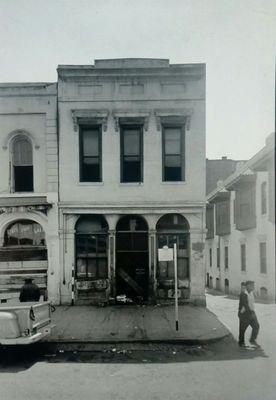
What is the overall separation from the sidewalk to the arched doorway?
0.84 metres

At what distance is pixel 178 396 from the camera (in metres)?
6.87

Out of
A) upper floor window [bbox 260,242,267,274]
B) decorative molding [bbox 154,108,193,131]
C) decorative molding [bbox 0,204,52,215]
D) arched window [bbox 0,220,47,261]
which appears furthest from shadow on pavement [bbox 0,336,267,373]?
decorative molding [bbox 154,108,193,131]

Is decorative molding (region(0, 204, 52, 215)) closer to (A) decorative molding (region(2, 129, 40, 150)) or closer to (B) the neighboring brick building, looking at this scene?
(A) decorative molding (region(2, 129, 40, 150))

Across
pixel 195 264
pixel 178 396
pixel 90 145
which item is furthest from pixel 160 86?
pixel 178 396

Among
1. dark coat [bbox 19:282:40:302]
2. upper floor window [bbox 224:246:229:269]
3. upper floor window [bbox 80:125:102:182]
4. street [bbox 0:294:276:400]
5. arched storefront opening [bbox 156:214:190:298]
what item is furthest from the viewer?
upper floor window [bbox 80:125:102:182]

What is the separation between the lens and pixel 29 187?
54.1 ft

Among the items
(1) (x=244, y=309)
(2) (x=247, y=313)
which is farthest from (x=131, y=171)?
(2) (x=247, y=313)

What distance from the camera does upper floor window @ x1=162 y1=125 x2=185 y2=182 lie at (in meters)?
16.4

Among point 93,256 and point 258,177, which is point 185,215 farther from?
point 258,177

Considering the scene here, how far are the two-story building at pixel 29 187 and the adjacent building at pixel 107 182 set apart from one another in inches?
1.5

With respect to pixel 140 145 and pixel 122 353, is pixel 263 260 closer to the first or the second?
pixel 122 353

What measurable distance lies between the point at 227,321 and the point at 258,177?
21.1 ft

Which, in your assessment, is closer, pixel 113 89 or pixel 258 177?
pixel 258 177

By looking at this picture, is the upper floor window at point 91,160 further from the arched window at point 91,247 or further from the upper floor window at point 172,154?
the upper floor window at point 172,154
